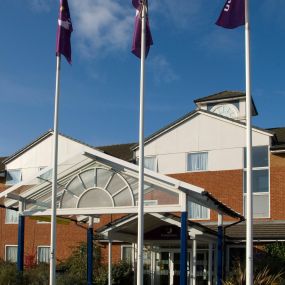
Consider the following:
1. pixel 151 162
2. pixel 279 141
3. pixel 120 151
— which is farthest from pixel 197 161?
pixel 120 151

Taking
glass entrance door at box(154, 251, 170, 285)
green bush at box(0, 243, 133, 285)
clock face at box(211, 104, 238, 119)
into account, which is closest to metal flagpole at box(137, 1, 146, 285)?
green bush at box(0, 243, 133, 285)

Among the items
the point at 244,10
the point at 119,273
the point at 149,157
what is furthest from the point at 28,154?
the point at 244,10

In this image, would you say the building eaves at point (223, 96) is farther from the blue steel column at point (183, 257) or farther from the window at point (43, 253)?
the blue steel column at point (183, 257)

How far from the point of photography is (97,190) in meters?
17.2

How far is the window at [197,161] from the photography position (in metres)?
27.4

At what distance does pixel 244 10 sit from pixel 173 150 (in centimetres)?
1543

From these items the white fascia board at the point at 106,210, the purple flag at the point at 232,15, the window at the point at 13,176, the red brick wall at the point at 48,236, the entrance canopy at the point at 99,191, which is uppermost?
the purple flag at the point at 232,15

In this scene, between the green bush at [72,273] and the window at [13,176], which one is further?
the window at [13,176]

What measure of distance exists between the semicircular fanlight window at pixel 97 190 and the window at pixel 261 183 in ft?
33.7

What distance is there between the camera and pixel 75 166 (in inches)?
693

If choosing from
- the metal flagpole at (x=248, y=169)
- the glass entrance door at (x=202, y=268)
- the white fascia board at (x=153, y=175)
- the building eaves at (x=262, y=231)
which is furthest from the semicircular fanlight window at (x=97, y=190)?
the glass entrance door at (x=202, y=268)

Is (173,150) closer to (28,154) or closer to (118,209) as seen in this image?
(28,154)

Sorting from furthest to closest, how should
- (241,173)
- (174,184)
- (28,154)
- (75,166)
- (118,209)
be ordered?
(28,154) → (241,173) → (75,166) → (118,209) → (174,184)

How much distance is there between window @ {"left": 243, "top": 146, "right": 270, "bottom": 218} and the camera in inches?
996
